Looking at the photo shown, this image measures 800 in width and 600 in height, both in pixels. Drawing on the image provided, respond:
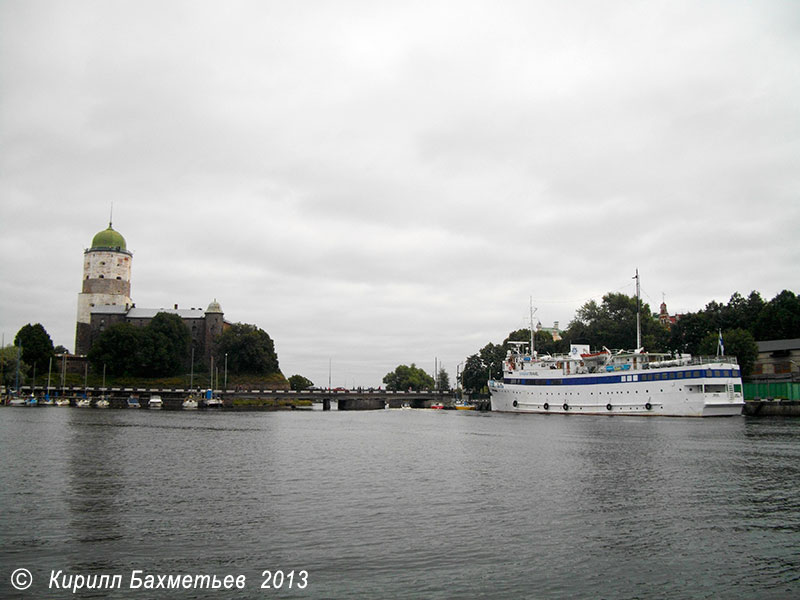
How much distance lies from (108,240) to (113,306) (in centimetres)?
2116

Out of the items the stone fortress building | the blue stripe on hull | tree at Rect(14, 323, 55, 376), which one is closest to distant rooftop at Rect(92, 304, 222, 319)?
the stone fortress building

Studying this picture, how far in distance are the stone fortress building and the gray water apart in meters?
141

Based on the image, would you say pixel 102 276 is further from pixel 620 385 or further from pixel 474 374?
pixel 620 385

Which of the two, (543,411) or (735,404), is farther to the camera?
(543,411)

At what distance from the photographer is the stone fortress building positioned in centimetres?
18150

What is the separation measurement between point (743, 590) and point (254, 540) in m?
14.6

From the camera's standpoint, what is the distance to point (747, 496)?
28.0 m

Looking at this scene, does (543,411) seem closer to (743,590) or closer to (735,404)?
(735,404)

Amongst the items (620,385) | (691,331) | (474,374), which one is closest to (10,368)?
(474,374)

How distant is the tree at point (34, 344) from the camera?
501 feet

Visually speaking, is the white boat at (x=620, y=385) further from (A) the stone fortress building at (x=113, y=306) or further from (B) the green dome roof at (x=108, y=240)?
(B) the green dome roof at (x=108, y=240)

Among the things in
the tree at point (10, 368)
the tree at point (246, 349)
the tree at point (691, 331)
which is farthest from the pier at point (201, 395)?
the tree at point (691, 331)

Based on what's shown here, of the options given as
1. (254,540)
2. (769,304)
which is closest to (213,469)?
(254,540)

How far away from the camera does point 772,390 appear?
10250 centimetres
